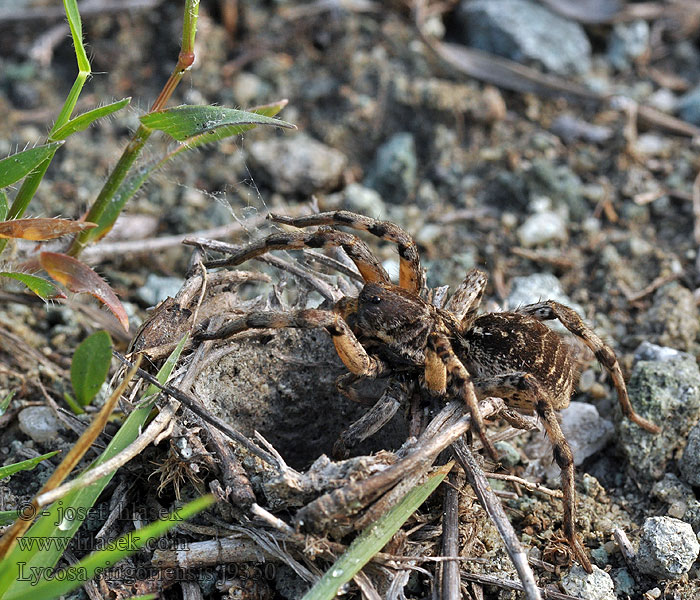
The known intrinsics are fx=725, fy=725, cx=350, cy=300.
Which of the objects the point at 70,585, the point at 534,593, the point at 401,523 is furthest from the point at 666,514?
the point at 70,585

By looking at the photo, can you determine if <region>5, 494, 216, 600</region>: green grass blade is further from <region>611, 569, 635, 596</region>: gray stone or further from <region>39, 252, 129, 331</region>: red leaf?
<region>611, 569, 635, 596</region>: gray stone

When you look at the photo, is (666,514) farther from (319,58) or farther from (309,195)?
(319,58)

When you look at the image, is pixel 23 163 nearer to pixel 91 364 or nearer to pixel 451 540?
pixel 91 364

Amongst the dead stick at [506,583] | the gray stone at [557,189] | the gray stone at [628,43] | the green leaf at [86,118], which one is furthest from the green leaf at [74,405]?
the gray stone at [628,43]

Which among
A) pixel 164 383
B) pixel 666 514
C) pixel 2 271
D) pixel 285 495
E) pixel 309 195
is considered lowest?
pixel 666 514

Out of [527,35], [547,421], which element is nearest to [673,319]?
[547,421]

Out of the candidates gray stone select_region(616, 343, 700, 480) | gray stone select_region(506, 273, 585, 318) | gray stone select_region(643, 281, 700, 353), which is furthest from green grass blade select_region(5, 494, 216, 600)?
gray stone select_region(643, 281, 700, 353)

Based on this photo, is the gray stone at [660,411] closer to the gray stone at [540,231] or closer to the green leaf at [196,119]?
the gray stone at [540,231]
